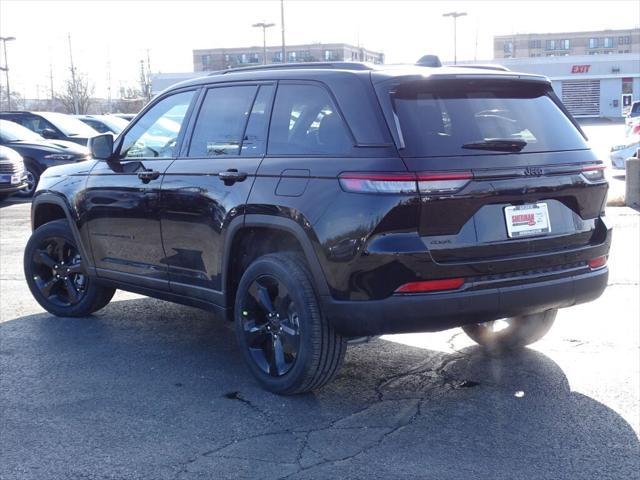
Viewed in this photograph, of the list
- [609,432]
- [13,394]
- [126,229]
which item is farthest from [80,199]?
[609,432]

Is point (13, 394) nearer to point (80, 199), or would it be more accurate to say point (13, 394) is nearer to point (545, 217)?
point (80, 199)

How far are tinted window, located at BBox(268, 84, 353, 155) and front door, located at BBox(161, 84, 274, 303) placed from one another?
4.3 inches

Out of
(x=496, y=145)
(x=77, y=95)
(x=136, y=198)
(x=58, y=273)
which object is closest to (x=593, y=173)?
(x=496, y=145)

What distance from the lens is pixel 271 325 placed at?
4.97 metres

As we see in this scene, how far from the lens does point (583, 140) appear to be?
4.98 meters

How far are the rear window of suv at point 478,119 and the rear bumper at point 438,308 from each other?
73cm

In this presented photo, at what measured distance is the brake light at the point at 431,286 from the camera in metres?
4.28

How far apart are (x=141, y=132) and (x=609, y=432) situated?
12.2ft

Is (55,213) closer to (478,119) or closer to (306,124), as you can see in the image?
(306,124)

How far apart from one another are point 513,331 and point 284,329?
1.74 meters

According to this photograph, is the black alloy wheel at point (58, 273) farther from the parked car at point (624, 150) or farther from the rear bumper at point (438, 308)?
the parked car at point (624, 150)

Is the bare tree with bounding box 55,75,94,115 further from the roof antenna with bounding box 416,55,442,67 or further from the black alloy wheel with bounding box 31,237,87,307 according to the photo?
the roof antenna with bounding box 416,55,442,67

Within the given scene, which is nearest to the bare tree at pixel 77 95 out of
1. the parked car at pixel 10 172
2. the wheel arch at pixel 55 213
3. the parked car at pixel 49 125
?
the parked car at pixel 49 125

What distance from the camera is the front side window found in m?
5.78
